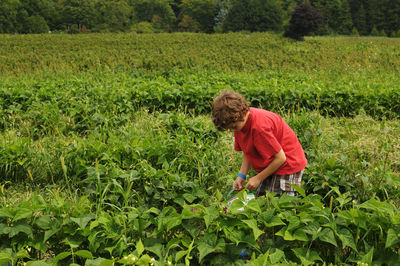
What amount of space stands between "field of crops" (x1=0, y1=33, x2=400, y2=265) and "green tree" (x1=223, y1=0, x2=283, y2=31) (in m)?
42.8

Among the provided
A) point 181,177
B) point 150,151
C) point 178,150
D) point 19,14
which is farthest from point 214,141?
point 19,14

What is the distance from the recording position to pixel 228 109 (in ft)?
8.37

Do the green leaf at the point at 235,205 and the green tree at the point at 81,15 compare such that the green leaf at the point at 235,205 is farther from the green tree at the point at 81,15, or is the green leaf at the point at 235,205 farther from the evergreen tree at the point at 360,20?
the evergreen tree at the point at 360,20

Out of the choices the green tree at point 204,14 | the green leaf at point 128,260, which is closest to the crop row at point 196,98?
the green leaf at point 128,260

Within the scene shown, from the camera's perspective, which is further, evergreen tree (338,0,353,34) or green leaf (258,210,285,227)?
evergreen tree (338,0,353,34)

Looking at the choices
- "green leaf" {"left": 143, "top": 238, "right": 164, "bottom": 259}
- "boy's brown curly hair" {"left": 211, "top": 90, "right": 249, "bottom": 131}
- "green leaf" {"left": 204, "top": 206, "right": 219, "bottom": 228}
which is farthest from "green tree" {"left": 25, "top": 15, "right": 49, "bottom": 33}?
"green leaf" {"left": 204, "top": 206, "right": 219, "bottom": 228}

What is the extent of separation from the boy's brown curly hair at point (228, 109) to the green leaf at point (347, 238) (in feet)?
3.63

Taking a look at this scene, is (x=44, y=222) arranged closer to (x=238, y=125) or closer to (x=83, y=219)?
(x=83, y=219)

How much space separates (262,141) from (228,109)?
1.28 ft

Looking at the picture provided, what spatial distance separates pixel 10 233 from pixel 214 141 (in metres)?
3.17

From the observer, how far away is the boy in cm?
259

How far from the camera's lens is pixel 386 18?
172ft

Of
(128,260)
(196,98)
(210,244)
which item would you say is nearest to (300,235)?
(210,244)

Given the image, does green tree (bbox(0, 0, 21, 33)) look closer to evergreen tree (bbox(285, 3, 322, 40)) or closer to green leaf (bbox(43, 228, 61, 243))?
evergreen tree (bbox(285, 3, 322, 40))
